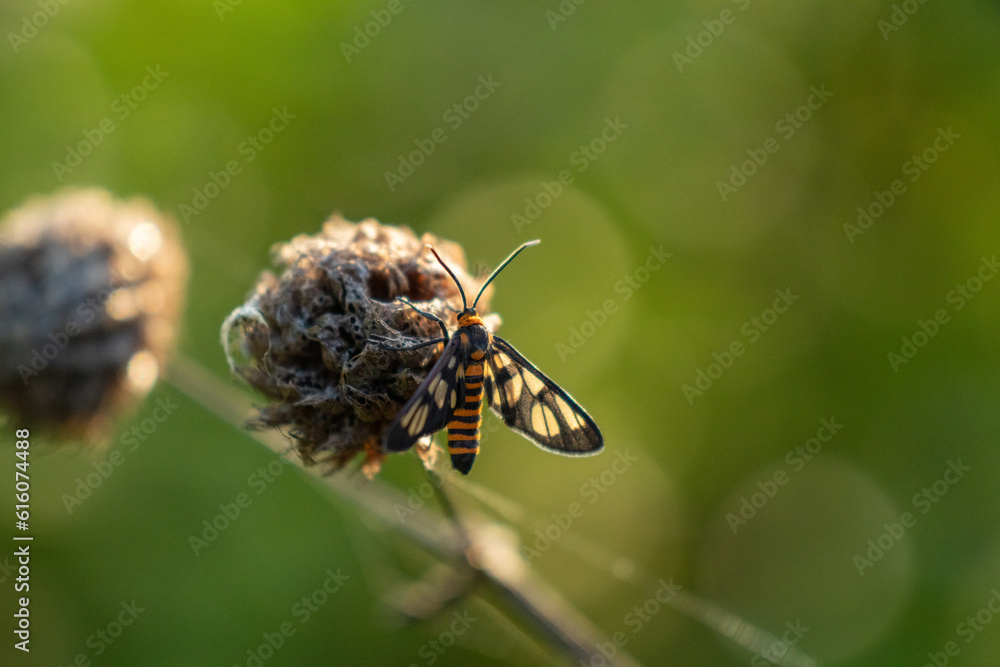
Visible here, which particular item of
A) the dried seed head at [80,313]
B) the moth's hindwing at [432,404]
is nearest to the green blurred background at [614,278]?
the dried seed head at [80,313]

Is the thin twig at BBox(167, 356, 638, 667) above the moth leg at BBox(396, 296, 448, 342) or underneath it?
underneath

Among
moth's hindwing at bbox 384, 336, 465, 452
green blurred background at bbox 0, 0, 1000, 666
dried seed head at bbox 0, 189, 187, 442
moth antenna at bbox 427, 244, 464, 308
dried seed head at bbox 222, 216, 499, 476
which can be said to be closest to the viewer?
moth's hindwing at bbox 384, 336, 465, 452

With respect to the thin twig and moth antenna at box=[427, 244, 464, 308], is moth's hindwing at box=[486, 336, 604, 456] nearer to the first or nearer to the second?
moth antenna at box=[427, 244, 464, 308]

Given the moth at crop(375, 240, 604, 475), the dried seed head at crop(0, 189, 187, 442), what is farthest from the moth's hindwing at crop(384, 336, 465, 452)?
the dried seed head at crop(0, 189, 187, 442)

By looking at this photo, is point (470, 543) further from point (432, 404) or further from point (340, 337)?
point (340, 337)

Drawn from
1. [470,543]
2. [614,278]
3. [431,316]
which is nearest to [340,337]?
[431,316]

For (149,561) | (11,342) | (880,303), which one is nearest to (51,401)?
(11,342)

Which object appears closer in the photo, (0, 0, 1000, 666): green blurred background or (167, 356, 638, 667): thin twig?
(167, 356, 638, 667): thin twig
